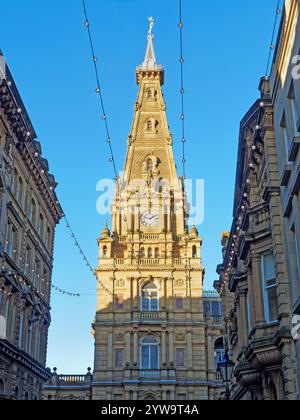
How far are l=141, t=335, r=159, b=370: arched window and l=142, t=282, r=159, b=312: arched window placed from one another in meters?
2.85

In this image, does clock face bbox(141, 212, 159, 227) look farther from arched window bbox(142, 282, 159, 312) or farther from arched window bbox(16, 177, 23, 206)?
arched window bbox(16, 177, 23, 206)

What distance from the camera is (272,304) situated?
68.1 feet

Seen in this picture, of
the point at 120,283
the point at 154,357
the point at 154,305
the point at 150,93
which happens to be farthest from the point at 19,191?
the point at 150,93

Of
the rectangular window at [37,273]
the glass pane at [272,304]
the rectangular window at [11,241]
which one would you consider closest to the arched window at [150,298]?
the rectangular window at [37,273]

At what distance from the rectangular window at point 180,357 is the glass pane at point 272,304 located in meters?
36.1

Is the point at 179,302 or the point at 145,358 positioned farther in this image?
the point at 179,302

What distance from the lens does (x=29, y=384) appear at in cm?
3328

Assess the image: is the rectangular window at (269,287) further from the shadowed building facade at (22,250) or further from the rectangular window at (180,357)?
the rectangular window at (180,357)

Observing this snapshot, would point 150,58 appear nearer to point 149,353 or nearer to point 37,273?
point 149,353

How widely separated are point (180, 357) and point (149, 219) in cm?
1492

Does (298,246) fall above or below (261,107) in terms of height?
below
